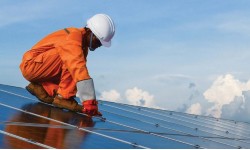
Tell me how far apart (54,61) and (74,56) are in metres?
0.92

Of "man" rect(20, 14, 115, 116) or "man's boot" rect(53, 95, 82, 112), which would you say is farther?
"man's boot" rect(53, 95, 82, 112)

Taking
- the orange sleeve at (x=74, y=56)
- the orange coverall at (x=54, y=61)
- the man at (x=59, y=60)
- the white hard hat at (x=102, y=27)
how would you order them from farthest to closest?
1. the white hard hat at (x=102, y=27)
2. the man at (x=59, y=60)
3. the orange coverall at (x=54, y=61)
4. the orange sleeve at (x=74, y=56)

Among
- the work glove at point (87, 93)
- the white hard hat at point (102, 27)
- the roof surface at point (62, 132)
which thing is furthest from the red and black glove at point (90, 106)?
the white hard hat at point (102, 27)

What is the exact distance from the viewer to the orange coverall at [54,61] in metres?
8.13

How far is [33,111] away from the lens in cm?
770

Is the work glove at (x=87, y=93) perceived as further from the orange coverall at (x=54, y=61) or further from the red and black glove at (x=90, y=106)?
the orange coverall at (x=54, y=61)

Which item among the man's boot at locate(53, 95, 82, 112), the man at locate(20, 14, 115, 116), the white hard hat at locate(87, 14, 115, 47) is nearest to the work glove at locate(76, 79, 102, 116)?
the man at locate(20, 14, 115, 116)

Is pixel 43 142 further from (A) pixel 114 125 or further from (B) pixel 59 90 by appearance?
(B) pixel 59 90

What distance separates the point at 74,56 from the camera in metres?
7.79

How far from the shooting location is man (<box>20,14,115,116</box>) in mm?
8414

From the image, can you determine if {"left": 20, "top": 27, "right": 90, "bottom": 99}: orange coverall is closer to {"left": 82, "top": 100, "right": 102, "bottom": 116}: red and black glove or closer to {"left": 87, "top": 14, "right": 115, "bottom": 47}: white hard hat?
{"left": 87, "top": 14, "right": 115, "bottom": 47}: white hard hat

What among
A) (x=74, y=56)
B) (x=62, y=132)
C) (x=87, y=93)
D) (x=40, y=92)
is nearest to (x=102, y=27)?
(x=74, y=56)

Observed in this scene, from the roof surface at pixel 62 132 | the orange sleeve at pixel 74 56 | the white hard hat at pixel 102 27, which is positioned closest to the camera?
the roof surface at pixel 62 132

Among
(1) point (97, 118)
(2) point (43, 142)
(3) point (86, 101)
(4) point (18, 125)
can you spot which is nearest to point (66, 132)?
(4) point (18, 125)
